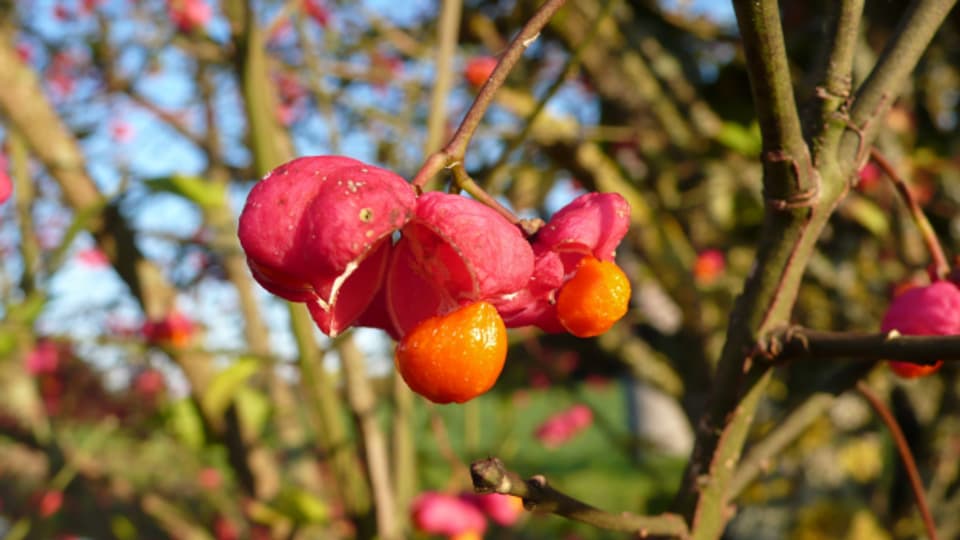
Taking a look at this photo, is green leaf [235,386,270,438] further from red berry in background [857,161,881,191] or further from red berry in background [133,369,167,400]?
red berry in background [133,369,167,400]

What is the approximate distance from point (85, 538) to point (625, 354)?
1399 mm

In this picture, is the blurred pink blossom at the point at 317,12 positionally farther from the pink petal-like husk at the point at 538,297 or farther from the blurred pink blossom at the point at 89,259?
the pink petal-like husk at the point at 538,297

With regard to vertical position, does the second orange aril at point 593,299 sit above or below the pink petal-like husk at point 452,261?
below

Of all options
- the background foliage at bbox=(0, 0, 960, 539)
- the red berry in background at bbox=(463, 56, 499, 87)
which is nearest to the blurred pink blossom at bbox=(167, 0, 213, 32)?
the background foliage at bbox=(0, 0, 960, 539)

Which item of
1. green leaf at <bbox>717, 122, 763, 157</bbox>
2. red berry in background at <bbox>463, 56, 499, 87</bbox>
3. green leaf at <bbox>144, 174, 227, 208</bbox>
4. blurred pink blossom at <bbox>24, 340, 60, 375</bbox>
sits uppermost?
red berry in background at <bbox>463, 56, 499, 87</bbox>

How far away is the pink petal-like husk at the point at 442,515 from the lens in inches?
50.9

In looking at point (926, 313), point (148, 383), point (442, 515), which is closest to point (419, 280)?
point (926, 313)

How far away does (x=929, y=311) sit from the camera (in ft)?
1.66

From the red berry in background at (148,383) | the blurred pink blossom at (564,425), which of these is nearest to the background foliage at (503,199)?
the red berry in background at (148,383)

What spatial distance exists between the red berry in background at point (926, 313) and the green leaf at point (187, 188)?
725 millimetres

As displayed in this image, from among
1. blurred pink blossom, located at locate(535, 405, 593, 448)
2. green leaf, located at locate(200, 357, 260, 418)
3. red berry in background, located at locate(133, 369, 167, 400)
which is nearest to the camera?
green leaf, located at locate(200, 357, 260, 418)

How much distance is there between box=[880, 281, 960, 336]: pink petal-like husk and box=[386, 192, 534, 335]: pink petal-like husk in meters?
0.25

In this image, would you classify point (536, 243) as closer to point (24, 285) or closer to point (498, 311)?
point (498, 311)

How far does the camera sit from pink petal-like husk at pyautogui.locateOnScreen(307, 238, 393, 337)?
0.40 metres
